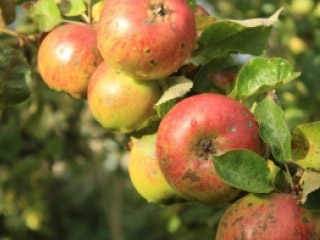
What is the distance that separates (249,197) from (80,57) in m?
0.36

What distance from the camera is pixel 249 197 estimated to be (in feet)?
2.79

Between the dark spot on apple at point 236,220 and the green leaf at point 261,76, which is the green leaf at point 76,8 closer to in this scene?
the green leaf at point 261,76

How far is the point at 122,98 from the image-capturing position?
98cm

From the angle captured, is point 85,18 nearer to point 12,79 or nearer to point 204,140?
point 12,79

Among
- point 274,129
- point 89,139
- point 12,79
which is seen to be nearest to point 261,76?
point 274,129

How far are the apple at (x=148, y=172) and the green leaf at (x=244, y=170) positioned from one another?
0.18 m

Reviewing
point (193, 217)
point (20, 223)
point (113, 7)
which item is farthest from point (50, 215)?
point (113, 7)

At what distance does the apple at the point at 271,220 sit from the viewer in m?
0.80

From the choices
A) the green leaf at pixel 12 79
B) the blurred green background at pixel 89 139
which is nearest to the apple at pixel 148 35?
the green leaf at pixel 12 79

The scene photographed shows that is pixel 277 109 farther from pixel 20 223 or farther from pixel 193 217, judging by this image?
pixel 20 223

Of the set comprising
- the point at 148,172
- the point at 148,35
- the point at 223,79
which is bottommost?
the point at 148,172

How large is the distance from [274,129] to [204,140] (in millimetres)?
92

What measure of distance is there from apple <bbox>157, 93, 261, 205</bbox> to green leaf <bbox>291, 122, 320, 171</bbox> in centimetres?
5

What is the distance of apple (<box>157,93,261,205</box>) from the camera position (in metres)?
0.86
